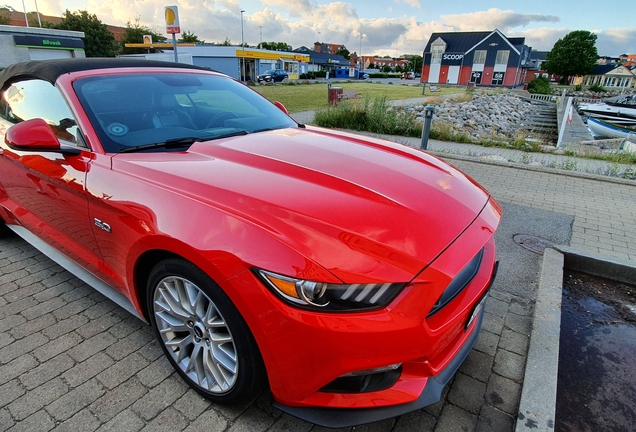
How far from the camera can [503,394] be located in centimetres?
215

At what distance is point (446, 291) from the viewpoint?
1.68m

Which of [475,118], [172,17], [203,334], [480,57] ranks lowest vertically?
[475,118]

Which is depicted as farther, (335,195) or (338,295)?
(335,195)

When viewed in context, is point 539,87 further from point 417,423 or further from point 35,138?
point 35,138

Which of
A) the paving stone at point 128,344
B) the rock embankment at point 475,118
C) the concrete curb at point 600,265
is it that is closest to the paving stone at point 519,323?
the concrete curb at point 600,265

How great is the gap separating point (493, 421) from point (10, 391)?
2.59 meters

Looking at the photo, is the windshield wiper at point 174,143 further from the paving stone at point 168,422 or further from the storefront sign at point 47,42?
the storefront sign at point 47,42

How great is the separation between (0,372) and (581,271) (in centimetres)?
467

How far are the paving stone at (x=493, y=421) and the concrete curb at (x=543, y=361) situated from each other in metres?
0.06

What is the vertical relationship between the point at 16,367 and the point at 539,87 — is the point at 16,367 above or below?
below

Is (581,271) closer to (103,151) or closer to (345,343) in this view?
(345,343)

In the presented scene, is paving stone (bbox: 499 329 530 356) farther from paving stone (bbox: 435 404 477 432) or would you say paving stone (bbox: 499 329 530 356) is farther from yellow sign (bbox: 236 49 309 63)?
yellow sign (bbox: 236 49 309 63)

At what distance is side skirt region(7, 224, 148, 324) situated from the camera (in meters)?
2.31

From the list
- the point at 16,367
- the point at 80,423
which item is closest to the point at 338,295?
the point at 80,423
